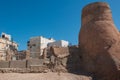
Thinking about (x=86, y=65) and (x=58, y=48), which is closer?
(x=86, y=65)

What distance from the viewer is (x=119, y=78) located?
66.9 feet

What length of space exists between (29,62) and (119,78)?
8692 millimetres

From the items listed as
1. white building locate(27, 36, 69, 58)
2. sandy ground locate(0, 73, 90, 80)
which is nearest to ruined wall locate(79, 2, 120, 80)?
sandy ground locate(0, 73, 90, 80)

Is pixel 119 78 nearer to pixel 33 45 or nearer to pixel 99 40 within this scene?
pixel 99 40

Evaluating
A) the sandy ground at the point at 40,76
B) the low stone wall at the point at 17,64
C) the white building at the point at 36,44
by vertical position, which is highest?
the white building at the point at 36,44

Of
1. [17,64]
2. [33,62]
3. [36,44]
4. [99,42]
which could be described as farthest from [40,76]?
[36,44]

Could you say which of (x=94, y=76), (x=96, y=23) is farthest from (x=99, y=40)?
(x=94, y=76)

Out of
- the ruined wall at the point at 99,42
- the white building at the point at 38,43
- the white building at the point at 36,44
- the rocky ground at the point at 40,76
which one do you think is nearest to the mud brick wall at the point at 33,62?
the rocky ground at the point at 40,76

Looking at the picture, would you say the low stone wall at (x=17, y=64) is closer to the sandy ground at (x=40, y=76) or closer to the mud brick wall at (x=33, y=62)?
the mud brick wall at (x=33, y=62)

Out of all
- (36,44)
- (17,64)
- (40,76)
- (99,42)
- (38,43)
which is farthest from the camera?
(36,44)

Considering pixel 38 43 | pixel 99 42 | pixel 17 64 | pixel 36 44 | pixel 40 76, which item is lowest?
pixel 40 76

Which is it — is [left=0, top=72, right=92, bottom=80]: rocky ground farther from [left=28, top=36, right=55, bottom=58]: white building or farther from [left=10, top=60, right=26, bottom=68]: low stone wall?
[left=28, top=36, right=55, bottom=58]: white building

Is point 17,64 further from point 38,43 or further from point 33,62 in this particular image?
point 38,43

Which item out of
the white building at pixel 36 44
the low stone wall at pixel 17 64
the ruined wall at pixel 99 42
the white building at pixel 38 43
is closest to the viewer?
the ruined wall at pixel 99 42
